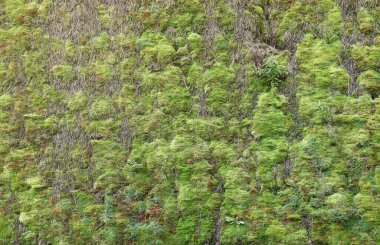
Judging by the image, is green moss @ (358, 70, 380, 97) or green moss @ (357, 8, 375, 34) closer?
→ green moss @ (358, 70, 380, 97)

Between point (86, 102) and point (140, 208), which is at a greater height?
point (86, 102)

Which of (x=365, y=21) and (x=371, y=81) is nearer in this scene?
(x=371, y=81)

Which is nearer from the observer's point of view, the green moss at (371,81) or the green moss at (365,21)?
the green moss at (371,81)

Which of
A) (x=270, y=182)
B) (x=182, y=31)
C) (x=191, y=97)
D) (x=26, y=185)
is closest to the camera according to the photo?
(x=270, y=182)

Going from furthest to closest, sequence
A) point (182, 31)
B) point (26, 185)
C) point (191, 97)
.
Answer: point (182, 31) → point (191, 97) → point (26, 185)

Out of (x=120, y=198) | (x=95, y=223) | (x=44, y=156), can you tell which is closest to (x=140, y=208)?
(x=120, y=198)

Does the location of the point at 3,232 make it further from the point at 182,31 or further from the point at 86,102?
the point at 182,31

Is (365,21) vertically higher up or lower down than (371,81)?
higher up

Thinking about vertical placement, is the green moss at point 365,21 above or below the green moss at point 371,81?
above

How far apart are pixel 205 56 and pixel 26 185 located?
3909 mm

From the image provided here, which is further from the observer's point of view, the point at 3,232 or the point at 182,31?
the point at 182,31

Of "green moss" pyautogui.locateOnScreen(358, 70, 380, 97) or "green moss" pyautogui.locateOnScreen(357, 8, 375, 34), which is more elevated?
"green moss" pyautogui.locateOnScreen(357, 8, 375, 34)

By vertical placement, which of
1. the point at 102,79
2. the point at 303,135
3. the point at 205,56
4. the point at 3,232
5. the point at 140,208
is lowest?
the point at 3,232

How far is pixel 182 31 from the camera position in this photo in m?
6.92
